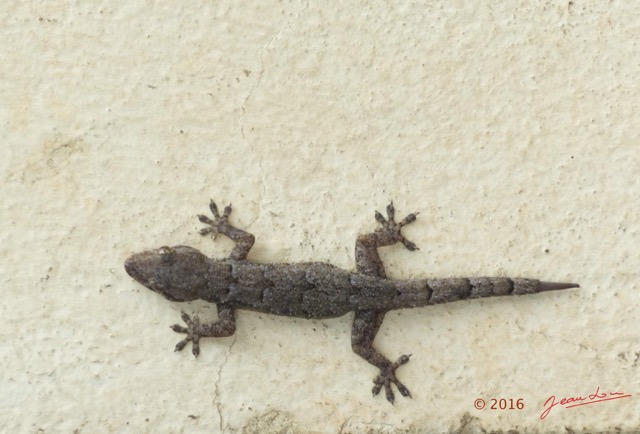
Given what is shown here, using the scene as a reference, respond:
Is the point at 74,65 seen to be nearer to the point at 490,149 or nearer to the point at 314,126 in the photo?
the point at 314,126

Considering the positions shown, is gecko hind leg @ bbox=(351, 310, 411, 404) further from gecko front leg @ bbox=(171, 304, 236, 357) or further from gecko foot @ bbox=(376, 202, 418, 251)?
gecko front leg @ bbox=(171, 304, 236, 357)

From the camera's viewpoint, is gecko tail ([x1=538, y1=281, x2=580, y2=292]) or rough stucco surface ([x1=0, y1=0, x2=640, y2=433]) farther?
rough stucco surface ([x1=0, y1=0, x2=640, y2=433])

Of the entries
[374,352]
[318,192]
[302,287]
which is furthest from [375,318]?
[318,192]

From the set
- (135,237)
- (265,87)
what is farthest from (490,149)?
(135,237)

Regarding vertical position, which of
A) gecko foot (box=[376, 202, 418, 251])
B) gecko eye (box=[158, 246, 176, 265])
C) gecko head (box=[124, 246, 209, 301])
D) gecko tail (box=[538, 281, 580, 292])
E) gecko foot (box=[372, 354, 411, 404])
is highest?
gecko foot (box=[376, 202, 418, 251])

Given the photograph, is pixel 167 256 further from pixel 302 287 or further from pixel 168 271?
pixel 302 287

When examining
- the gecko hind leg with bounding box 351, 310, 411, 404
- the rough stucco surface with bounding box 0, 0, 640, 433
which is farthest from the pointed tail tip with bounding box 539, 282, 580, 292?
the gecko hind leg with bounding box 351, 310, 411, 404
